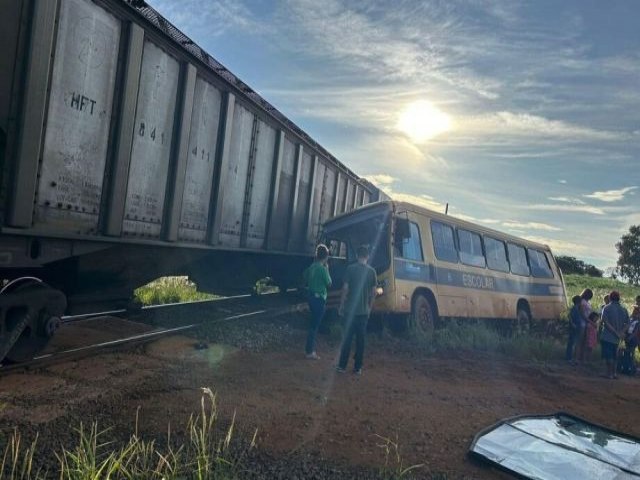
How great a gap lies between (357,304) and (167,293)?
225 inches

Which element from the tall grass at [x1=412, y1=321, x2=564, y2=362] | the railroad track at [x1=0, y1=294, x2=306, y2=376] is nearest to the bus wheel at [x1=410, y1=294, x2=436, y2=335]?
the tall grass at [x1=412, y1=321, x2=564, y2=362]

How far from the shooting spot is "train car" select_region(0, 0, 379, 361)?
165 inches

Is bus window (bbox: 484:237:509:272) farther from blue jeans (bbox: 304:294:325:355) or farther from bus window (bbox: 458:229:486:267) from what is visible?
blue jeans (bbox: 304:294:325:355)

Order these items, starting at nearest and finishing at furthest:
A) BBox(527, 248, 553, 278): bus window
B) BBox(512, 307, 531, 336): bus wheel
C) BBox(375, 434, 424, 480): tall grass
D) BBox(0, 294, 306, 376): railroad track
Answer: BBox(375, 434, 424, 480): tall grass
BBox(0, 294, 306, 376): railroad track
BBox(512, 307, 531, 336): bus wheel
BBox(527, 248, 553, 278): bus window

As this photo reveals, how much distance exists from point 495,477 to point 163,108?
511cm

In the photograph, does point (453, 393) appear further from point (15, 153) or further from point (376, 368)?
point (15, 153)

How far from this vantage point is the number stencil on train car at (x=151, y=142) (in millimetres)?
5594

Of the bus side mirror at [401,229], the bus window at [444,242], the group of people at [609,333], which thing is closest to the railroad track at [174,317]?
the bus side mirror at [401,229]

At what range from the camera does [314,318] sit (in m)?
7.14

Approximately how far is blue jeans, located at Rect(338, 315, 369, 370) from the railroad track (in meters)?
2.35

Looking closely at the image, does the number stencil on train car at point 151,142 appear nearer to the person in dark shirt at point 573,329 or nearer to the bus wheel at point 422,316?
the bus wheel at point 422,316

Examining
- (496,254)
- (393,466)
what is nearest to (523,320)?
(496,254)

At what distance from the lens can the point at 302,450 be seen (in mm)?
3779

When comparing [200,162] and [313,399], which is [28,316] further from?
[200,162]
